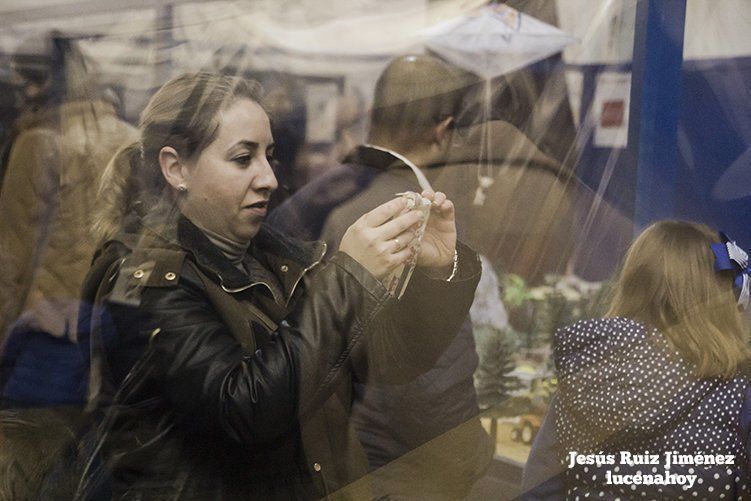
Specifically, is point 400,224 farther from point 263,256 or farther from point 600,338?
point 600,338

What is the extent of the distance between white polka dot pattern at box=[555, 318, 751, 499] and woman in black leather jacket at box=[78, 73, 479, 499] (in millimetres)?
532

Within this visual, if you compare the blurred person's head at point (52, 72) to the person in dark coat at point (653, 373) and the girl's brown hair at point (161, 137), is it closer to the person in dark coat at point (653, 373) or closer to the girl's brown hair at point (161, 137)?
the girl's brown hair at point (161, 137)

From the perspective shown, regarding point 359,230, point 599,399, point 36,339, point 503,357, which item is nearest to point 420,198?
point 359,230

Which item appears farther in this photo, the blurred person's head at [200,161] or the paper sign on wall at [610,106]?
the paper sign on wall at [610,106]

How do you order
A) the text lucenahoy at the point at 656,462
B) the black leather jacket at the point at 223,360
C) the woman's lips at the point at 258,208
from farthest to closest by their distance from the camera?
the text lucenahoy at the point at 656,462 → the woman's lips at the point at 258,208 → the black leather jacket at the point at 223,360

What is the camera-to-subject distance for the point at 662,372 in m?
1.99

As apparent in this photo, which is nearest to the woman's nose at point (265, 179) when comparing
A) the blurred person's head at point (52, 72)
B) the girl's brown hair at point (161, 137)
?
the girl's brown hair at point (161, 137)

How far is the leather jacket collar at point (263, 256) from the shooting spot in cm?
160

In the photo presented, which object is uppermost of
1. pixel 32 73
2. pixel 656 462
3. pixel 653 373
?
pixel 32 73

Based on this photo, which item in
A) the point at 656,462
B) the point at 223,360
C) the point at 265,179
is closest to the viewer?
the point at 223,360

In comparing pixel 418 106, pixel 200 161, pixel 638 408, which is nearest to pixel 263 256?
pixel 200 161

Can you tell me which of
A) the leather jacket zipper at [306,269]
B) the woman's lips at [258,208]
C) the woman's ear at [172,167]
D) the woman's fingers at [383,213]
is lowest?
the leather jacket zipper at [306,269]

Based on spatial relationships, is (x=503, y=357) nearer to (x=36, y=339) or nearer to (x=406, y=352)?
(x=406, y=352)

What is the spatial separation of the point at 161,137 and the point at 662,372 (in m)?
1.14
